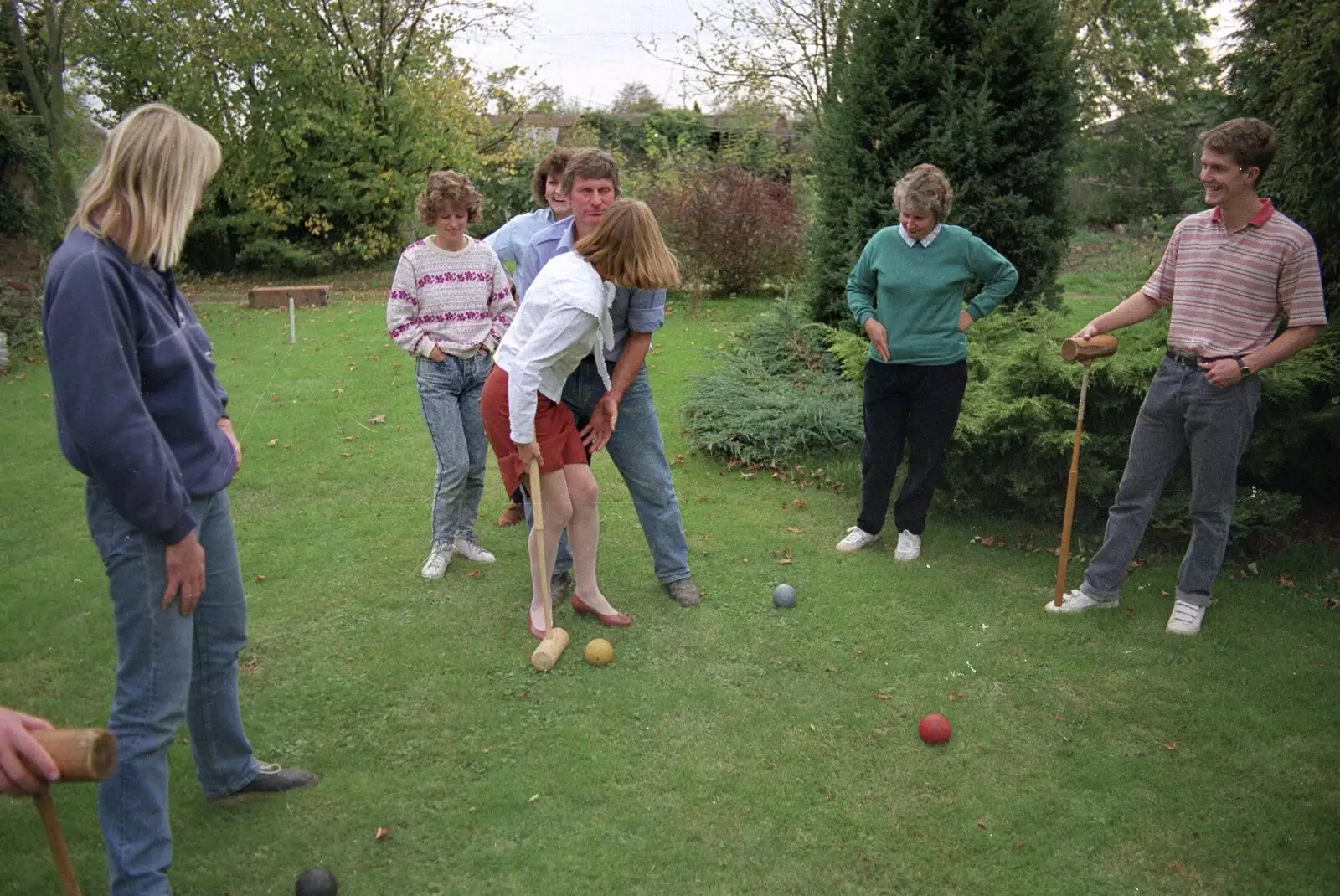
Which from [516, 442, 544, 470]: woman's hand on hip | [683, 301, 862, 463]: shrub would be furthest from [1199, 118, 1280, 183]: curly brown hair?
[683, 301, 862, 463]: shrub

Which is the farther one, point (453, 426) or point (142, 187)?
point (453, 426)

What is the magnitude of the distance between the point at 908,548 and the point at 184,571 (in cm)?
398

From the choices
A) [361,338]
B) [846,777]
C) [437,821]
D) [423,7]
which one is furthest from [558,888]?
[423,7]

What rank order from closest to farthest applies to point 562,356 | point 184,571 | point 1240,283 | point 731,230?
point 184,571 < point 562,356 < point 1240,283 < point 731,230

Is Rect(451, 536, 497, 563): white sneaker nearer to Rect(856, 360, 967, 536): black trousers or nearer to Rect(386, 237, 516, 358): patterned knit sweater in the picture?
Rect(386, 237, 516, 358): patterned knit sweater

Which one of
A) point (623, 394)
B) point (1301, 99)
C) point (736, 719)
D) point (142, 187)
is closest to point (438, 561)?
point (623, 394)

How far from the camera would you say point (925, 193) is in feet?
16.8

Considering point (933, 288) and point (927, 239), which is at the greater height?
point (927, 239)

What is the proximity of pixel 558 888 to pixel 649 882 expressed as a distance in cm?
28

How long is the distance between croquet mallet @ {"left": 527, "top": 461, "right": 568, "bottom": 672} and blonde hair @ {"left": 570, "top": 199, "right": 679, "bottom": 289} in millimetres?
897

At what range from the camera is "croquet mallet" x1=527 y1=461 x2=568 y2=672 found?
4.32m

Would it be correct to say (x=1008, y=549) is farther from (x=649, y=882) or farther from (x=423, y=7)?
(x=423, y=7)

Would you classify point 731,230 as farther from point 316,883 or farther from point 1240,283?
point 316,883

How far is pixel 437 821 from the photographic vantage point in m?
3.35
